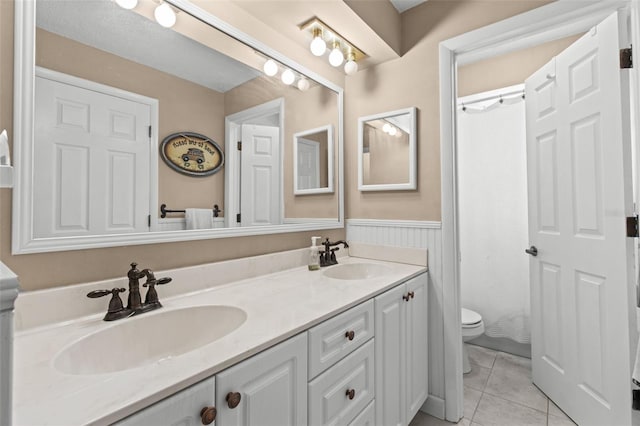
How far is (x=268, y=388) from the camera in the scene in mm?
784

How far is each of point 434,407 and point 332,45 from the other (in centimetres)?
220

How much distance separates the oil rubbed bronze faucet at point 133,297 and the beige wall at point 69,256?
67 mm

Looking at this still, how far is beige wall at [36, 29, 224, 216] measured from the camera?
93cm

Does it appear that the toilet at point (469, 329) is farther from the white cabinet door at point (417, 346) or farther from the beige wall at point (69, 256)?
the beige wall at point (69, 256)

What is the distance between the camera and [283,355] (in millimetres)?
825

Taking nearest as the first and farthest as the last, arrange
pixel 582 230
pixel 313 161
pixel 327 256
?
pixel 582 230, pixel 327 256, pixel 313 161

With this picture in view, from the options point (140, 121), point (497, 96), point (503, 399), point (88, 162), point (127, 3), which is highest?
point (497, 96)

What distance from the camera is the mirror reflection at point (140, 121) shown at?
918 mm

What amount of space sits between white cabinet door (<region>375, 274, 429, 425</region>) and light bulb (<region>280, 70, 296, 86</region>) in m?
1.26

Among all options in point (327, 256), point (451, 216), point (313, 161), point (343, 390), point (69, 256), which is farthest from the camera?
point (313, 161)

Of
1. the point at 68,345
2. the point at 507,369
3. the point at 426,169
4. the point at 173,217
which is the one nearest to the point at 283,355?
the point at 68,345

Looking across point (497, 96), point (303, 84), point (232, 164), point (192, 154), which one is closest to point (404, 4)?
point (303, 84)

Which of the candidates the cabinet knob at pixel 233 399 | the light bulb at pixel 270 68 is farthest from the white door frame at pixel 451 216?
the cabinet knob at pixel 233 399

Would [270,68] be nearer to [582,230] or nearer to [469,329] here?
[582,230]
